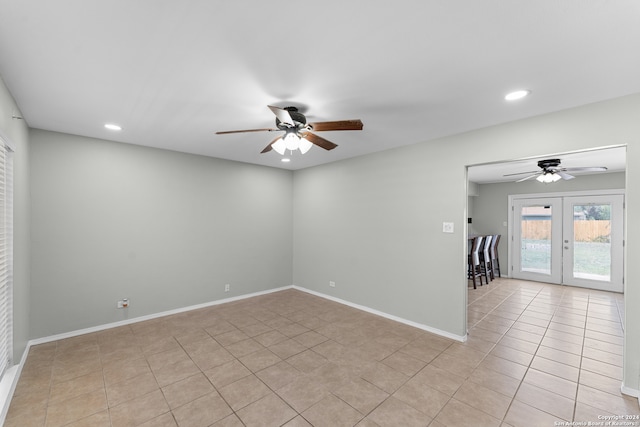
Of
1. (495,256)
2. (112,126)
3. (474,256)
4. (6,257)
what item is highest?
(112,126)

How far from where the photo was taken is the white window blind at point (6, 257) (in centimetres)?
223

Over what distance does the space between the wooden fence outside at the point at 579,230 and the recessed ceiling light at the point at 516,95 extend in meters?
5.36

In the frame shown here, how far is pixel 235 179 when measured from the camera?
16.0 ft

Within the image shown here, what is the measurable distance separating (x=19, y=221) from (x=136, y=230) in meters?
1.27

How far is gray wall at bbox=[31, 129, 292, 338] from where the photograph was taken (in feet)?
10.8

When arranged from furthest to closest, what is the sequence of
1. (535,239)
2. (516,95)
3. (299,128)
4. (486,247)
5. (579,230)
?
1. (535,239)
2. (486,247)
3. (579,230)
4. (299,128)
5. (516,95)

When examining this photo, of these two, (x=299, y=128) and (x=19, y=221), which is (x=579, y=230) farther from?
(x=19, y=221)

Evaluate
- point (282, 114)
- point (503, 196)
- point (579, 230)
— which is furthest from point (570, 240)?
point (282, 114)

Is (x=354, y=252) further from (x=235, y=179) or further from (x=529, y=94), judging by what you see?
(x=529, y=94)

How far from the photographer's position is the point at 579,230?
5.91 metres

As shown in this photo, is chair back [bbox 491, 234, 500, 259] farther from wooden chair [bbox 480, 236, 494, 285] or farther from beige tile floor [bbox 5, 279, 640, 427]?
beige tile floor [bbox 5, 279, 640, 427]

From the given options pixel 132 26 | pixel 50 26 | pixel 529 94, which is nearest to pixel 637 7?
pixel 529 94

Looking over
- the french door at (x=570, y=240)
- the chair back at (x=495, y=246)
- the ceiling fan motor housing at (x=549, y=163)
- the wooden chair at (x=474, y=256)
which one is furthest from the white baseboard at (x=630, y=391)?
the chair back at (x=495, y=246)

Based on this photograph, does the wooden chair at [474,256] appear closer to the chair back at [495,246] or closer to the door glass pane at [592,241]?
the chair back at [495,246]
